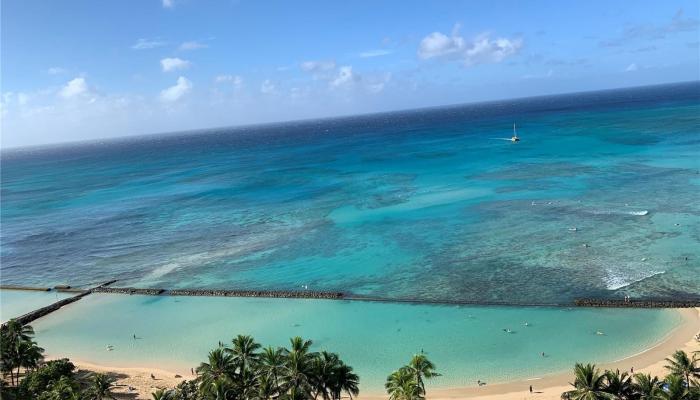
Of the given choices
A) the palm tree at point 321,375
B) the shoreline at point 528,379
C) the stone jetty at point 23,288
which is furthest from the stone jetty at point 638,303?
the stone jetty at point 23,288

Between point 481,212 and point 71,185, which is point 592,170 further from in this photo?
point 71,185

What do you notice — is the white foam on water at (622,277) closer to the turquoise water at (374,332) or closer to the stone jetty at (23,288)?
the turquoise water at (374,332)

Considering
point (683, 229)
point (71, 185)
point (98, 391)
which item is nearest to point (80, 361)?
point (98, 391)

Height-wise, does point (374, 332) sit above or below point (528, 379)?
above

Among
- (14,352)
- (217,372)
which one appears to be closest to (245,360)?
(217,372)

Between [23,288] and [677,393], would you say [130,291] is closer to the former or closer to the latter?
[23,288]

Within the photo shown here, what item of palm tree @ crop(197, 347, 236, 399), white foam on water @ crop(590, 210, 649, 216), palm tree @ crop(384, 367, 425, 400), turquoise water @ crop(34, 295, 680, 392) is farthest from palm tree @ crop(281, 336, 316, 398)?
white foam on water @ crop(590, 210, 649, 216)
